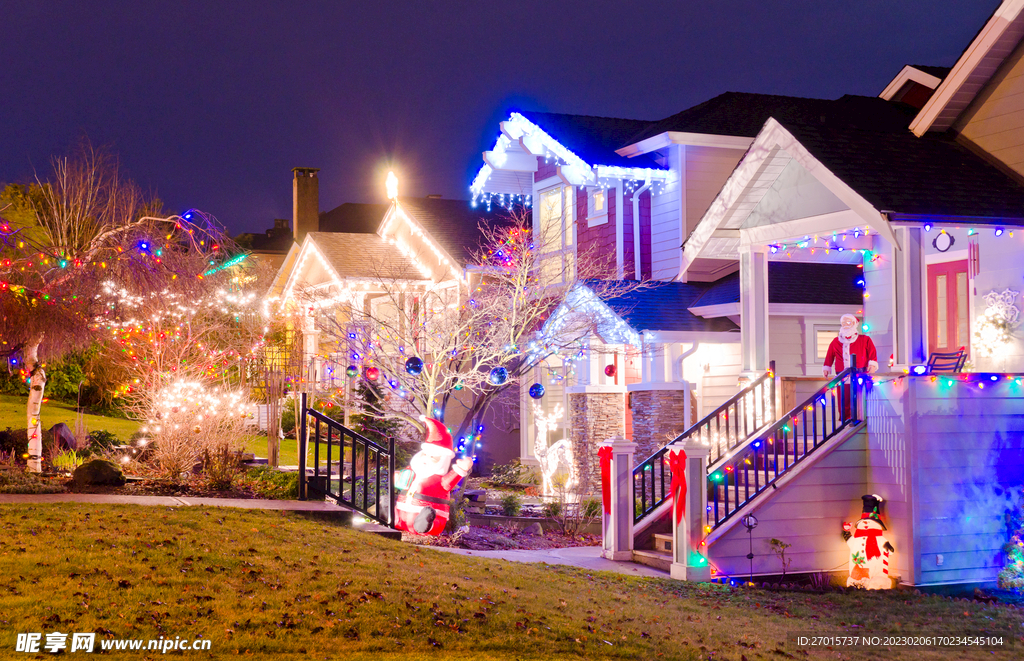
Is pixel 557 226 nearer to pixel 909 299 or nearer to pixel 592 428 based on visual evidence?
pixel 592 428

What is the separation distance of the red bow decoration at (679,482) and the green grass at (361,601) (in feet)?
2.70

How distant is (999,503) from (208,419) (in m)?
10.5

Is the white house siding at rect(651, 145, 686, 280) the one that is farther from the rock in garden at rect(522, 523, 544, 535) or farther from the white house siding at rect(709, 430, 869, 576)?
the white house siding at rect(709, 430, 869, 576)

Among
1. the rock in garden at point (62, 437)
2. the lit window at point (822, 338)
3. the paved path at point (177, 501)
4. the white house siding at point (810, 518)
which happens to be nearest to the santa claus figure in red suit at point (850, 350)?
the white house siding at point (810, 518)

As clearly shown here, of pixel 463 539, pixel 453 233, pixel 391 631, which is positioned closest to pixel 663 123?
pixel 453 233

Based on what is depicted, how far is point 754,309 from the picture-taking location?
14.2 m

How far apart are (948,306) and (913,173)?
3.67 metres

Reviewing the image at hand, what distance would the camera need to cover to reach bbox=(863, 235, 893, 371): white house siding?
49.4 ft

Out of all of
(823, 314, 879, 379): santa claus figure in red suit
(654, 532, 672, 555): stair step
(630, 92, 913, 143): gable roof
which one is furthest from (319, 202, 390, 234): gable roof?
(654, 532, 672, 555): stair step

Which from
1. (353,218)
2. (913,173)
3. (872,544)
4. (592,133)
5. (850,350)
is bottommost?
(872,544)

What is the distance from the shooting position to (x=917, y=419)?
36.5 ft

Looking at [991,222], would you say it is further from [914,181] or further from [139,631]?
[139,631]

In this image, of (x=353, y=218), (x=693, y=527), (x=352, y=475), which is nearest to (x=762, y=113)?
(x=693, y=527)

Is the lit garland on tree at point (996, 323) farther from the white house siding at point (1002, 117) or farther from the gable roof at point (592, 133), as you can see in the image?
the gable roof at point (592, 133)
